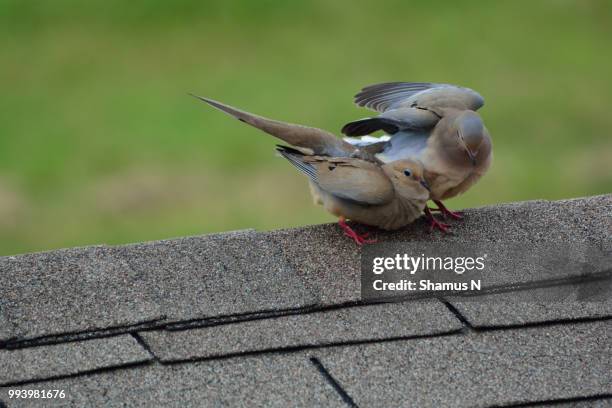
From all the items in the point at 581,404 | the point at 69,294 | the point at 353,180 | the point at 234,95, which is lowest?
the point at 234,95

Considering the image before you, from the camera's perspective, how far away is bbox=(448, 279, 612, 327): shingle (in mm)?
3414

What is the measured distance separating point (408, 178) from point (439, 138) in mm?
318

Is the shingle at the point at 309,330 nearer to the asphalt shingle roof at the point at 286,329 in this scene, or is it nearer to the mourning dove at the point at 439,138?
the asphalt shingle roof at the point at 286,329

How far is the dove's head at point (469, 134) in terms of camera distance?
4.11 m

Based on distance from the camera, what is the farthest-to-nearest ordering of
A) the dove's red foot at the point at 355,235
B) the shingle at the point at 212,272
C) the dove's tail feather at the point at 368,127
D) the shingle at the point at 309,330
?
the dove's tail feather at the point at 368,127
the dove's red foot at the point at 355,235
the shingle at the point at 212,272
the shingle at the point at 309,330

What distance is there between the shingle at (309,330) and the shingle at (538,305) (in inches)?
3.3

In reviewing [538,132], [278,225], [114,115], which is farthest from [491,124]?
[114,115]

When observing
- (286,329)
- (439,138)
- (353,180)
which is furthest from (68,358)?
(439,138)

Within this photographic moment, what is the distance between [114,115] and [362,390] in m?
10.9

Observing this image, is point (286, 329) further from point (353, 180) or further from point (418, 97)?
point (418, 97)

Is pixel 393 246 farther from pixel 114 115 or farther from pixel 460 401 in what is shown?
pixel 114 115

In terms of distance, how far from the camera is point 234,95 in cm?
1371

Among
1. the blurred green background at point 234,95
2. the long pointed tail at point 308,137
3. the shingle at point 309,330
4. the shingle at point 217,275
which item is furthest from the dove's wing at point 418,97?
the blurred green background at point 234,95

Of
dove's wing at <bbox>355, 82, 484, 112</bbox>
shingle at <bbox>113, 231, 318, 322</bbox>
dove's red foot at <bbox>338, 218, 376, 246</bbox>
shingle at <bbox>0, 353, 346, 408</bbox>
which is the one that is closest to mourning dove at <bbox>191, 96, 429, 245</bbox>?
dove's red foot at <bbox>338, 218, 376, 246</bbox>
